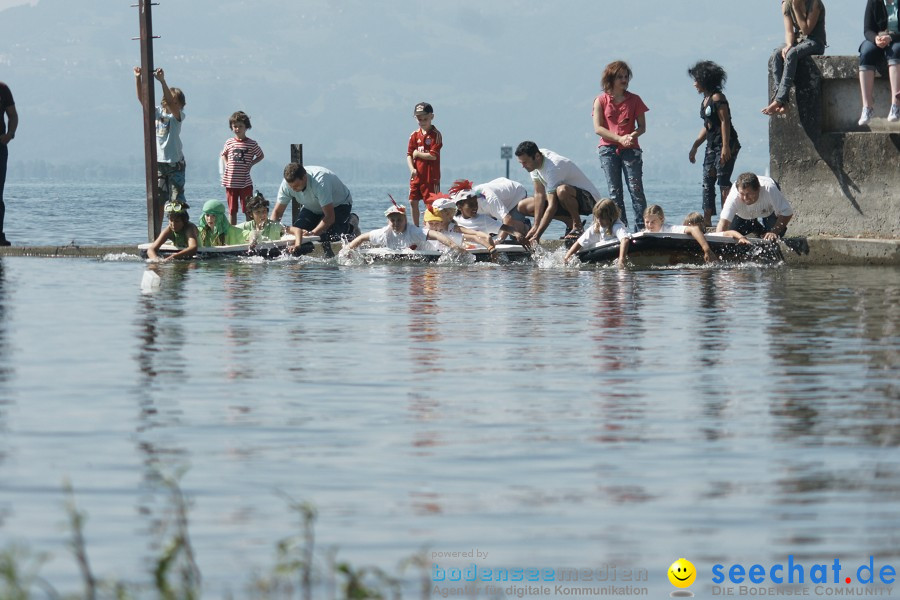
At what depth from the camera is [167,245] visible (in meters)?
20.3

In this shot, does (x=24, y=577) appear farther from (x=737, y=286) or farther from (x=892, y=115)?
(x=892, y=115)

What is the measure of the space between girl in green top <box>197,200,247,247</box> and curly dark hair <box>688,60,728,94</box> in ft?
18.1

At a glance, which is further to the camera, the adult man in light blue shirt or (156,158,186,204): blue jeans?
(156,158,186,204): blue jeans

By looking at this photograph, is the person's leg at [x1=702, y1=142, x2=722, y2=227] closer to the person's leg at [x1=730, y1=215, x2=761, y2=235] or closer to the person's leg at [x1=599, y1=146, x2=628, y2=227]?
the person's leg at [x1=730, y1=215, x2=761, y2=235]

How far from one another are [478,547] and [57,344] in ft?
21.4

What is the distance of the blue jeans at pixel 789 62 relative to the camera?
18734 millimetres

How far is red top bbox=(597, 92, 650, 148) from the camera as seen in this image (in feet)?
63.1

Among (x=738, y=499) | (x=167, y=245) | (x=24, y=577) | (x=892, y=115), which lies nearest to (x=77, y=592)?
(x=24, y=577)

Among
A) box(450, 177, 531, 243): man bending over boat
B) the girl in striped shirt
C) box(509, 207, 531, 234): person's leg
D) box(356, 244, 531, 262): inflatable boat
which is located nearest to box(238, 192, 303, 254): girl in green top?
the girl in striped shirt

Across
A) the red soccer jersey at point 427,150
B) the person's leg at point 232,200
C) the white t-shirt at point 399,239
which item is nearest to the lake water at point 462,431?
the white t-shirt at point 399,239

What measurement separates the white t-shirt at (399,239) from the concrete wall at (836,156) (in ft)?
13.1

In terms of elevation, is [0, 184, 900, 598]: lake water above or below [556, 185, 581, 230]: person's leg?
below

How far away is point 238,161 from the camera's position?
67.7 feet

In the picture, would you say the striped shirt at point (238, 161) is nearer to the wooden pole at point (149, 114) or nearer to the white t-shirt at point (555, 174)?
the wooden pole at point (149, 114)
